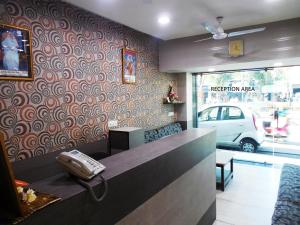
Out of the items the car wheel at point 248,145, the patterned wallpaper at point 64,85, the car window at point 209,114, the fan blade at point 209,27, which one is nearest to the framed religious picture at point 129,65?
the patterned wallpaper at point 64,85

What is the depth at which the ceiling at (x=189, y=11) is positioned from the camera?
9.68ft

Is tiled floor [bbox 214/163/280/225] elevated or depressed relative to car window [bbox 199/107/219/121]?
depressed

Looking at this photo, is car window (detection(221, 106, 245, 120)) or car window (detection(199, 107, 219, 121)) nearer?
car window (detection(221, 106, 245, 120))

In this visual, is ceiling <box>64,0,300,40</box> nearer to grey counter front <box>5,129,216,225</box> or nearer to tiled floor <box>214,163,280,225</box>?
grey counter front <box>5,129,216,225</box>

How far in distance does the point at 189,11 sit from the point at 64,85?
6.72 feet

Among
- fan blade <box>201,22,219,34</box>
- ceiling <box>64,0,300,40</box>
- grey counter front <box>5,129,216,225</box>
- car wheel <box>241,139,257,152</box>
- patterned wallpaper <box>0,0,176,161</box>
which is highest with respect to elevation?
ceiling <box>64,0,300,40</box>

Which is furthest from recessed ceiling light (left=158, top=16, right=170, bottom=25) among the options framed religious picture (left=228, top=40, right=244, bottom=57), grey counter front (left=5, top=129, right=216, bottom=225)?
grey counter front (left=5, top=129, right=216, bottom=225)

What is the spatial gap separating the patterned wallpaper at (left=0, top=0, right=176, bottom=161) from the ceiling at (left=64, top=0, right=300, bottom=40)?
310 millimetres

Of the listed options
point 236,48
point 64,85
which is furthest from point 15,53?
point 236,48

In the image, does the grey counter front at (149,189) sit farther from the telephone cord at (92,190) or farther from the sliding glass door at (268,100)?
the sliding glass door at (268,100)

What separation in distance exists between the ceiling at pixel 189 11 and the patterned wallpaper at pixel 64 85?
12.2 inches

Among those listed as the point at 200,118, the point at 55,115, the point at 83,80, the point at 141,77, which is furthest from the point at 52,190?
the point at 200,118

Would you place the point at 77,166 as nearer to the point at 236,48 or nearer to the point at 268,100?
the point at 236,48

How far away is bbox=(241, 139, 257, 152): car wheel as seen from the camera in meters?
5.45
